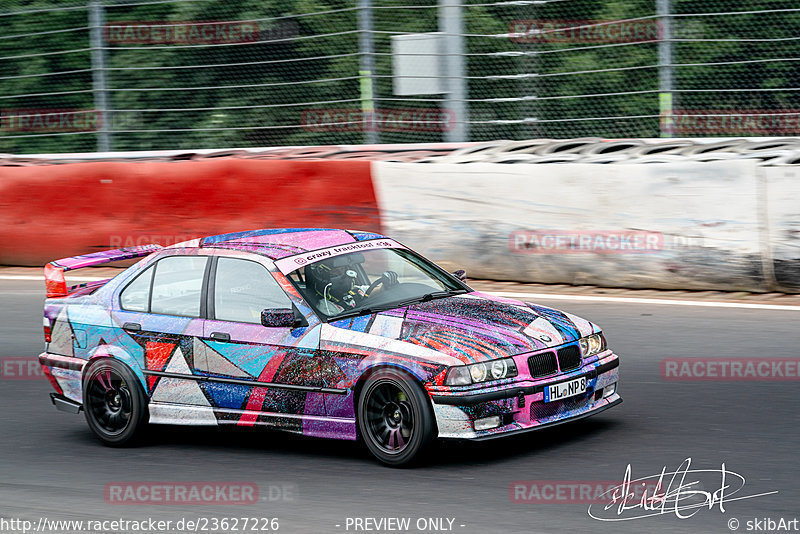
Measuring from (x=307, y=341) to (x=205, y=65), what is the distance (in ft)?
31.5

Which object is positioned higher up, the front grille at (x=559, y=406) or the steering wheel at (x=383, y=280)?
the steering wheel at (x=383, y=280)

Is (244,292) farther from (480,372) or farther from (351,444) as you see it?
(480,372)

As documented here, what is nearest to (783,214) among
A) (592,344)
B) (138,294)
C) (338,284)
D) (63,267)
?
(592,344)

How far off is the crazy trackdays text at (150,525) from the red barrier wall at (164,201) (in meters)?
7.10

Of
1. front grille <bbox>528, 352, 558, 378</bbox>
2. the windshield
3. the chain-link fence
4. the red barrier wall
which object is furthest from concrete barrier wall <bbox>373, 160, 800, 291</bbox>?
front grille <bbox>528, 352, 558, 378</bbox>

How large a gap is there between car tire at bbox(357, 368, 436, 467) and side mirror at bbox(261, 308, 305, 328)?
622mm

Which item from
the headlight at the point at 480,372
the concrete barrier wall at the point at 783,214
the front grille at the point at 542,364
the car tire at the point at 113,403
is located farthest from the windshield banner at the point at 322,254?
the concrete barrier wall at the point at 783,214

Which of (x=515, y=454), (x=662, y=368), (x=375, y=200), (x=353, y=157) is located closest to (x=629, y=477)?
(x=515, y=454)

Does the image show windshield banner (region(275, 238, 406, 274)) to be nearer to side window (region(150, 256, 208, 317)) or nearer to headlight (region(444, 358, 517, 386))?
side window (region(150, 256, 208, 317))

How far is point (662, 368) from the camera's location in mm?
8805

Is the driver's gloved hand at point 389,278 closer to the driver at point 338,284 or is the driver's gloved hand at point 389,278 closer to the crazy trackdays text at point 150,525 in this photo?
the driver at point 338,284

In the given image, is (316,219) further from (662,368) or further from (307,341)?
(307,341)

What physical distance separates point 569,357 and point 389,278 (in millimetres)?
1330

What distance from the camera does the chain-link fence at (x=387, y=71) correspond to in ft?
41.3
